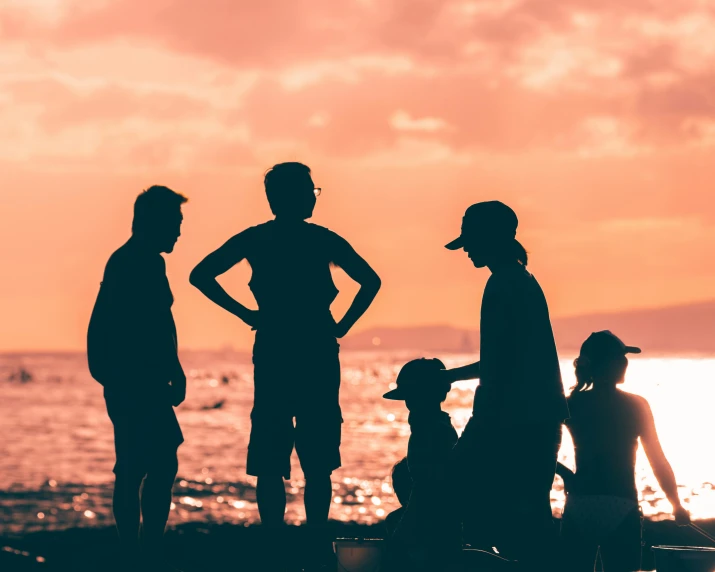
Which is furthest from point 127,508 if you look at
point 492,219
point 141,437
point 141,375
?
point 492,219

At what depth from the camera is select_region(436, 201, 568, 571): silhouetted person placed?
19.0ft

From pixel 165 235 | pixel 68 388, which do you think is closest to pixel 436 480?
pixel 165 235

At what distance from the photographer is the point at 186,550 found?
1662 centimetres

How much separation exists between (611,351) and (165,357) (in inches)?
113

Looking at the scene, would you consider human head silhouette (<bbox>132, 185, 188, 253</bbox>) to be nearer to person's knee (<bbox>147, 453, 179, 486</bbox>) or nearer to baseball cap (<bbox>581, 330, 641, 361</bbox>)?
person's knee (<bbox>147, 453, 179, 486</bbox>)

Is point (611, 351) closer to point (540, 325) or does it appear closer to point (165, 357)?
point (540, 325)

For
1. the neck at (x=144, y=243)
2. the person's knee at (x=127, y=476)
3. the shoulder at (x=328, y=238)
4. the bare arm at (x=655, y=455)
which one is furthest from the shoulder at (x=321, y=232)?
the bare arm at (x=655, y=455)

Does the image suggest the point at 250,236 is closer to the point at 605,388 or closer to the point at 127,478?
the point at 127,478

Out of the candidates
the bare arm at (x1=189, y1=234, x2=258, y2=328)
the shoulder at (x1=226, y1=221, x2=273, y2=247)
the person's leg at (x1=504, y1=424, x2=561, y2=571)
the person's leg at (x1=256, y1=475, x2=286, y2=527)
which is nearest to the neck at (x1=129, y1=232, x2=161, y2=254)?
the bare arm at (x1=189, y1=234, x2=258, y2=328)

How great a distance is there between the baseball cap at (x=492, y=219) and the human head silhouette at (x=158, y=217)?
79.5 inches

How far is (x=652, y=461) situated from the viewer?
6.63 meters

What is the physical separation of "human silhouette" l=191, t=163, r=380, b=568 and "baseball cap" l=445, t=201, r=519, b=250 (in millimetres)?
1077

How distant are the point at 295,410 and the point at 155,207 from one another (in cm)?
162

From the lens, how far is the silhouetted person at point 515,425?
5.80 meters
